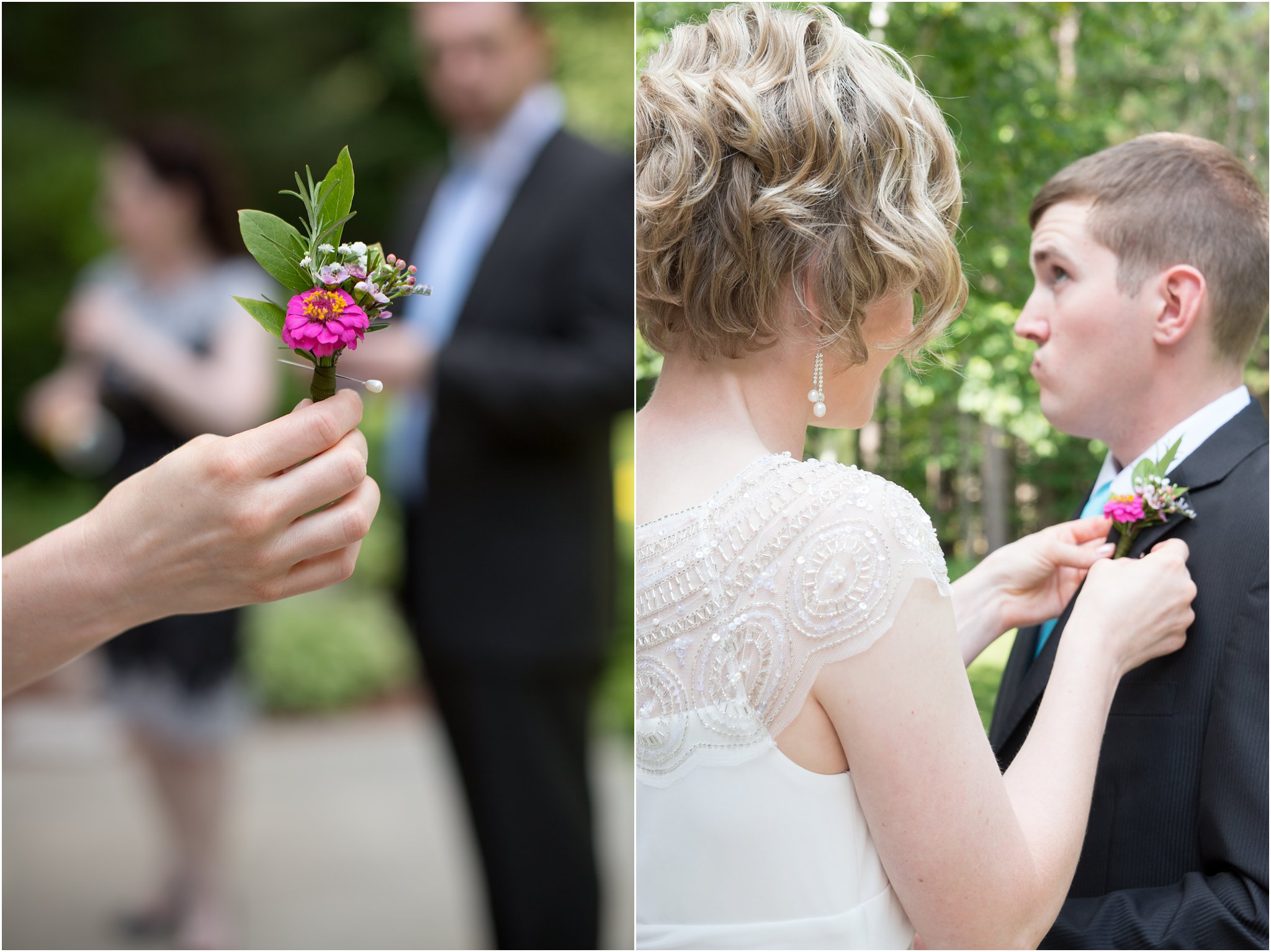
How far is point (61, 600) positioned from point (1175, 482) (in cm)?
133

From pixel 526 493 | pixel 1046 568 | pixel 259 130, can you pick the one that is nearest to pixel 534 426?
pixel 526 493

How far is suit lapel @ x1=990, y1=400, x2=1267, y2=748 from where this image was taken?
133 cm

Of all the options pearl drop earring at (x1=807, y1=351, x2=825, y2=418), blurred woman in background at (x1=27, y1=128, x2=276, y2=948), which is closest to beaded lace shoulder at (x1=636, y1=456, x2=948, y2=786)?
pearl drop earring at (x1=807, y1=351, x2=825, y2=418)

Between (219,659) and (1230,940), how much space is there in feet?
8.49

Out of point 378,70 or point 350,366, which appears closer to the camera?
point 350,366

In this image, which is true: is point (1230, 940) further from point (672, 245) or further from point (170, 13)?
point (170, 13)

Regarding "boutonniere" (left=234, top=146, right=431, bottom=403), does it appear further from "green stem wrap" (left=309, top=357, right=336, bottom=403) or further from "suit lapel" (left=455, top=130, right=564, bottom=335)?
"suit lapel" (left=455, top=130, right=564, bottom=335)

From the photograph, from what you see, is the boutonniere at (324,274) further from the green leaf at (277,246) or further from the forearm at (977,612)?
the forearm at (977,612)

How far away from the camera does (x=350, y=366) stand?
2416 millimetres

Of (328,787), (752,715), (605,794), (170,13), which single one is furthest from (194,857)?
(170,13)

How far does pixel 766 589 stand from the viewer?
1.11m

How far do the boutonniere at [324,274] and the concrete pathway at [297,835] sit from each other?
200cm

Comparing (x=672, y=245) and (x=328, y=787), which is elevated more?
(x=672, y=245)

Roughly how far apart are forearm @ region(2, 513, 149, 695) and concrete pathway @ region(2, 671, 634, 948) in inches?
70.1
